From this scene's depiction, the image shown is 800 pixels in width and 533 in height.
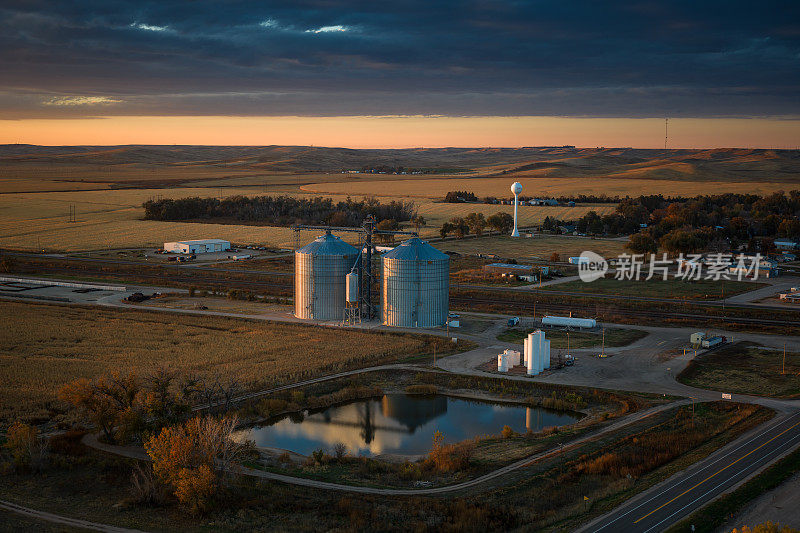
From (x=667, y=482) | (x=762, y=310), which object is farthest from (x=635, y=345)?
(x=667, y=482)

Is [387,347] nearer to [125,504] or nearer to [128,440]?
[128,440]

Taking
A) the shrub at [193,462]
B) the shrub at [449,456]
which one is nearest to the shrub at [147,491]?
the shrub at [193,462]

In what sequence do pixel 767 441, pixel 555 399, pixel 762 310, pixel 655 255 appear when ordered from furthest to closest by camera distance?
pixel 655 255
pixel 762 310
pixel 555 399
pixel 767 441

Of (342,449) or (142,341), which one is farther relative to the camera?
(142,341)

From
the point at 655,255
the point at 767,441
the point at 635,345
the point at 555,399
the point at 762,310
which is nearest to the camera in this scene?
the point at 767,441

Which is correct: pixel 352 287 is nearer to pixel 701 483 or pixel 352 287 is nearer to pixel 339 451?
pixel 339 451

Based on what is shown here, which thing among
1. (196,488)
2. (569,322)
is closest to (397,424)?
(196,488)
